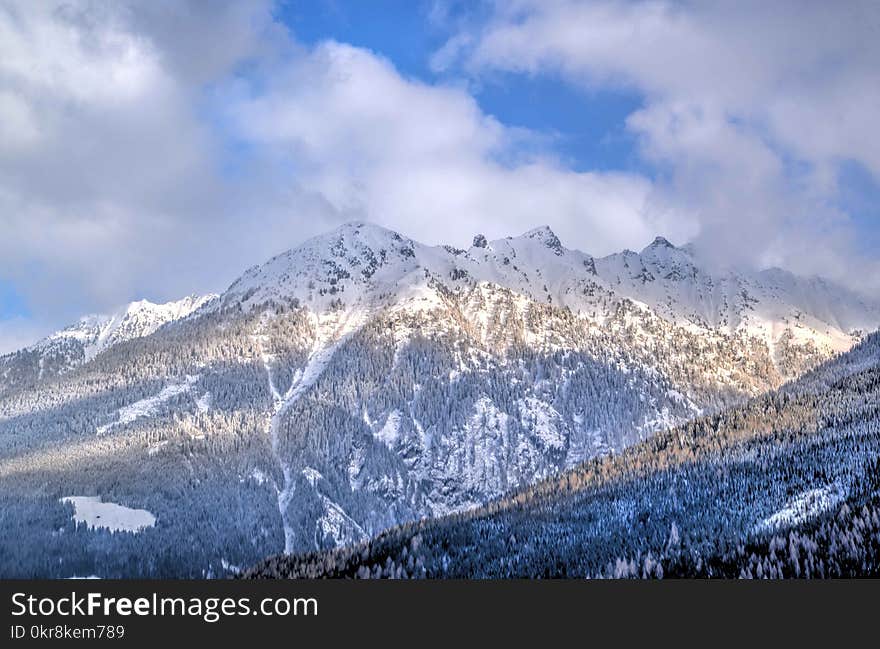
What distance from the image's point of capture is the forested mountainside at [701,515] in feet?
352

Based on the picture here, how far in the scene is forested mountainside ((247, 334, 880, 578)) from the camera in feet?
352

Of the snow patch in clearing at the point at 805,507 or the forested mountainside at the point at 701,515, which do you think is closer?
the forested mountainside at the point at 701,515

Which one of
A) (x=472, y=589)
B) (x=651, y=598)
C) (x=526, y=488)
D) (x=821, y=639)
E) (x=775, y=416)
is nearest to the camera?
(x=821, y=639)

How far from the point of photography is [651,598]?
8594 centimetres

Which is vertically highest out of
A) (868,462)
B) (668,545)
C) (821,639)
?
(868,462)

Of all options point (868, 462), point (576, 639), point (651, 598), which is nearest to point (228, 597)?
point (576, 639)

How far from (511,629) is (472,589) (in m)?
21.0

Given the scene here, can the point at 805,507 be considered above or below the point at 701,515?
below

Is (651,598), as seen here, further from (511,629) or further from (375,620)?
(375,620)

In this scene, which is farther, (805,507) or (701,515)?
(701,515)

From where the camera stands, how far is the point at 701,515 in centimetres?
13175

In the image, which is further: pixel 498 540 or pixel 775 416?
pixel 775 416

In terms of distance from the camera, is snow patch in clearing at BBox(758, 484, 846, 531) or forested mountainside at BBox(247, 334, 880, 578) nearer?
forested mountainside at BBox(247, 334, 880, 578)

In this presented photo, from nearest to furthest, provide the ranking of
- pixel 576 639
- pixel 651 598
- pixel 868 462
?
pixel 576 639
pixel 651 598
pixel 868 462
